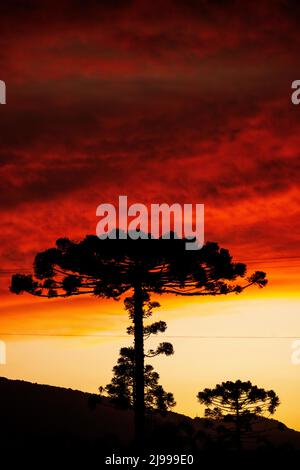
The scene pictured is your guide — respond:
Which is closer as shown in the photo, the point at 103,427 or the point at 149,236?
the point at 149,236

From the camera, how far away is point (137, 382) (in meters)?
31.5

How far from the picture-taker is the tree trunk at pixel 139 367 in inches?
1233

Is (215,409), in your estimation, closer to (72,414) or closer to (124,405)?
(124,405)

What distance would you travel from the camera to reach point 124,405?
35156mm

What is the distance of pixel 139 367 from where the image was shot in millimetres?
31656

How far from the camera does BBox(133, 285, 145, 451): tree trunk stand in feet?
103
